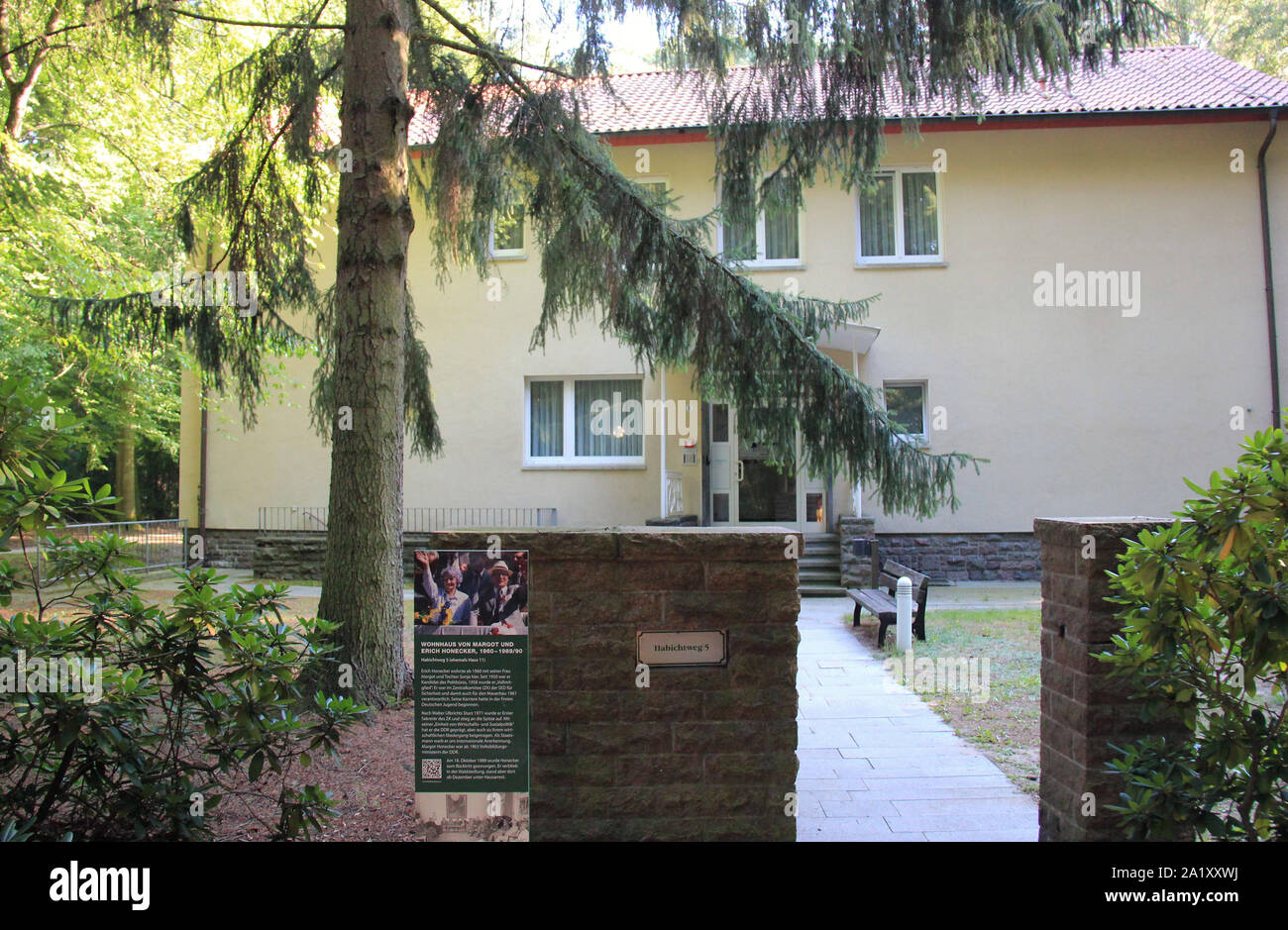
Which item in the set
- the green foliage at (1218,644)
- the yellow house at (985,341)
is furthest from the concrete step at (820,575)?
the green foliage at (1218,644)

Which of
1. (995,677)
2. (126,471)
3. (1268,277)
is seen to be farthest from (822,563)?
(126,471)

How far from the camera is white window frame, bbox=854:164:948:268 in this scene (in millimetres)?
14312

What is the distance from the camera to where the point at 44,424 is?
3170mm

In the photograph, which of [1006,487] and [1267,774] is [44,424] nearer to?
[1267,774]

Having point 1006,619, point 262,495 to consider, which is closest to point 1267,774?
point 1006,619

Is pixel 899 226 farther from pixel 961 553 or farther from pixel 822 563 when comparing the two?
pixel 822 563

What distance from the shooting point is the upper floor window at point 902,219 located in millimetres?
14469

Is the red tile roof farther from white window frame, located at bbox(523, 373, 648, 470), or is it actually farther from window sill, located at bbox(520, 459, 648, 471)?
window sill, located at bbox(520, 459, 648, 471)

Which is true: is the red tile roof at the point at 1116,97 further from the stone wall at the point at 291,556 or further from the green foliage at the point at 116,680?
the green foliage at the point at 116,680

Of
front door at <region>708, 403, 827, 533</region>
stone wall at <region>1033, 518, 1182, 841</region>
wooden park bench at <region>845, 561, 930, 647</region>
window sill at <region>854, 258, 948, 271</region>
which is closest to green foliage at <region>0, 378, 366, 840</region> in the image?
stone wall at <region>1033, 518, 1182, 841</region>

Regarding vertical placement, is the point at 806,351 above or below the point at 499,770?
above

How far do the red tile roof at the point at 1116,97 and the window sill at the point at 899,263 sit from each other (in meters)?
2.32

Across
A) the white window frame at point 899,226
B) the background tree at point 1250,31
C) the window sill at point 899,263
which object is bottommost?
the window sill at point 899,263

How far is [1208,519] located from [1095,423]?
12.5 m
